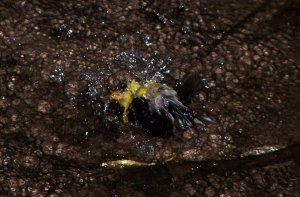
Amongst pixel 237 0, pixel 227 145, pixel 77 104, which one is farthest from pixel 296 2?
pixel 77 104

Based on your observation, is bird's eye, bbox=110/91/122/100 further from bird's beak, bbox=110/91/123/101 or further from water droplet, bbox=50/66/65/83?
water droplet, bbox=50/66/65/83

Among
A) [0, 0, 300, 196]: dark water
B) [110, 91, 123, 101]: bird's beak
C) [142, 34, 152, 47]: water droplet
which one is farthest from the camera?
[142, 34, 152, 47]: water droplet

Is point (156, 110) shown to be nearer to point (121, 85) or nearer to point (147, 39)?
point (121, 85)

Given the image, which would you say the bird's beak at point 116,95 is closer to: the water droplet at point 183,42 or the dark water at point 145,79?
the dark water at point 145,79

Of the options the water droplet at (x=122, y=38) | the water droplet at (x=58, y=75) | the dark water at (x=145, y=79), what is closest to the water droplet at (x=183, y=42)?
the dark water at (x=145, y=79)

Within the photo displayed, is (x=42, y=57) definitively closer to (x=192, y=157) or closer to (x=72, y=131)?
(x=72, y=131)

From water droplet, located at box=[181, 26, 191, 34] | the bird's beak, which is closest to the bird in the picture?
the bird's beak

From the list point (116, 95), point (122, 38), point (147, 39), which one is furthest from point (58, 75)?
point (147, 39)
